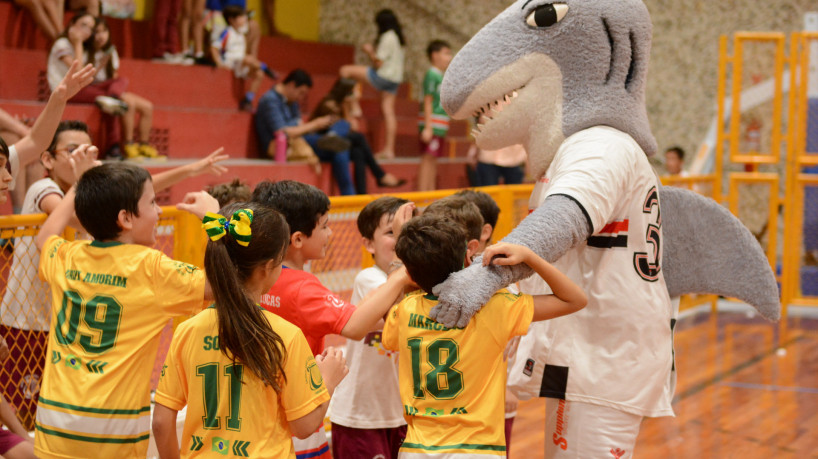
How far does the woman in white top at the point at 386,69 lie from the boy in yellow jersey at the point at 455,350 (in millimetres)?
6988

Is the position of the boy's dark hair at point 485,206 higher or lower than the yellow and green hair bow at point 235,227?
lower

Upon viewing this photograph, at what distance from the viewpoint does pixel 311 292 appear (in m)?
2.47

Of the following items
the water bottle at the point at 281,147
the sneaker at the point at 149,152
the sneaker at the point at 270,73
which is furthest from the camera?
the sneaker at the point at 270,73

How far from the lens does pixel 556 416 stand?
2508 mm

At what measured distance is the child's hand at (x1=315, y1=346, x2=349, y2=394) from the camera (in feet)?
7.34

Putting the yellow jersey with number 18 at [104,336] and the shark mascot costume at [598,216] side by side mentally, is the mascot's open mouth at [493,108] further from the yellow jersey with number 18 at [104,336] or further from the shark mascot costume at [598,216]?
the yellow jersey with number 18 at [104,336]

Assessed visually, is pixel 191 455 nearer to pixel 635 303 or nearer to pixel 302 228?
pixel 302 228

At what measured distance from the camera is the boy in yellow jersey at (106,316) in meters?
2.47

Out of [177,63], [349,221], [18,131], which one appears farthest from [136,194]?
[177,63]

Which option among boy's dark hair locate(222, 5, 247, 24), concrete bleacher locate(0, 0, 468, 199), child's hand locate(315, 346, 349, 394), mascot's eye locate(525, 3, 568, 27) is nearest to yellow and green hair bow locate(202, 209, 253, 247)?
child's hand locate(315, 346, 349, 394)

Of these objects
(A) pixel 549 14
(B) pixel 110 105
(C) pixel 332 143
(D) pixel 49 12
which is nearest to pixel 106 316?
(A) pixel 549 14

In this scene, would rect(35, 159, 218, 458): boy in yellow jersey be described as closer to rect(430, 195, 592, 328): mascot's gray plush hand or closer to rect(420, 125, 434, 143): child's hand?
rect(430, 195, 592, 328): mascot's gray plush hand

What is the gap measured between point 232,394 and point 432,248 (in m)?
0.57

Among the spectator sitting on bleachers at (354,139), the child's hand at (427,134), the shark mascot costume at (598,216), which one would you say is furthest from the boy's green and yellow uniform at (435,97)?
the shark mascot costume at (598,216)
